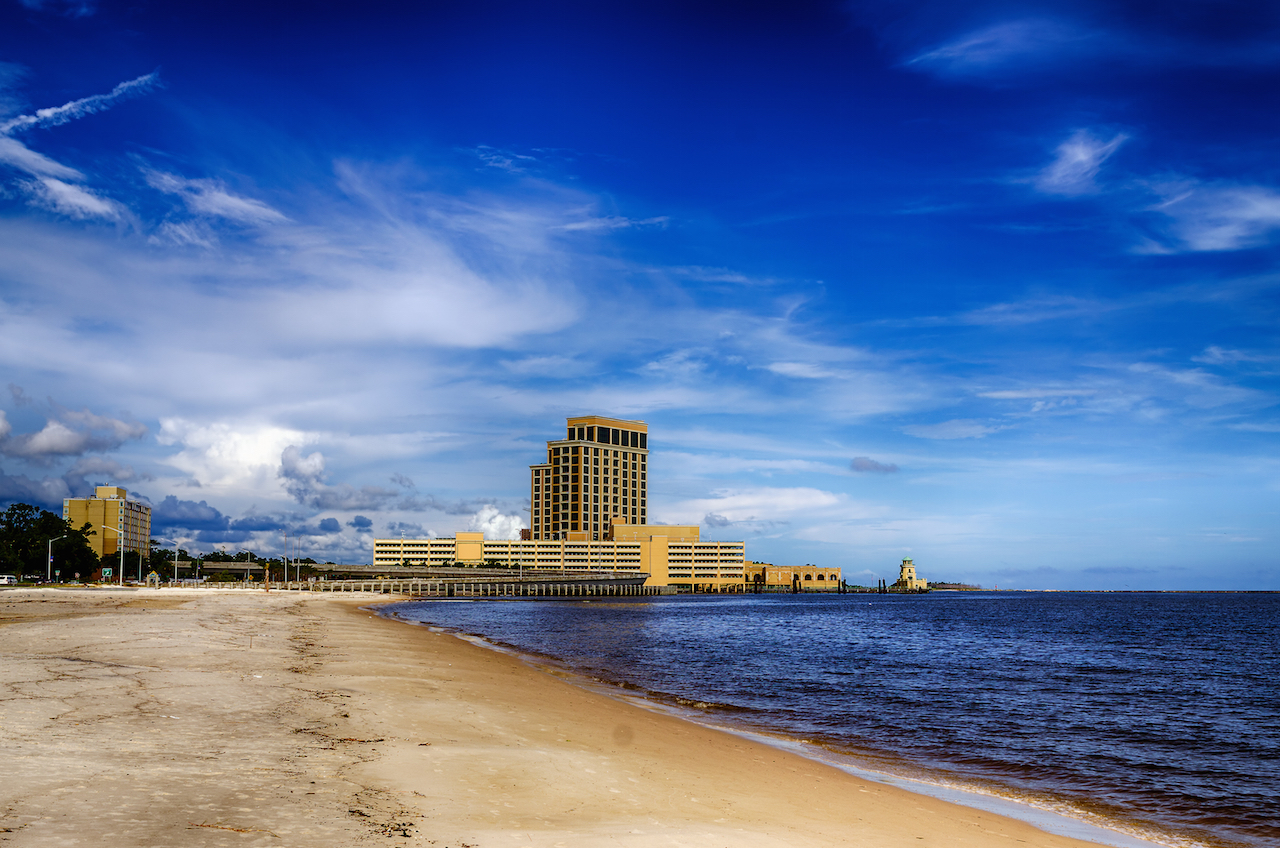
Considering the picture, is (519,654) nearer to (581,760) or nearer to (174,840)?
(581,760)

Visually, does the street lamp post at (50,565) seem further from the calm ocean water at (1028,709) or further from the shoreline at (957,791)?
the shoreline at (957,791)

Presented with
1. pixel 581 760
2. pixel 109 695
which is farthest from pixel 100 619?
pixel 581 760

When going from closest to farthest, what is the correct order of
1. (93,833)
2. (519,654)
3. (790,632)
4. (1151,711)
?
(93,833), (1151,711), (519,654), (790,632)

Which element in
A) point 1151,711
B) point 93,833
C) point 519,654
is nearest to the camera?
point 93,833

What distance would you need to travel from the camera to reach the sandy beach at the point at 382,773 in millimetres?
8555

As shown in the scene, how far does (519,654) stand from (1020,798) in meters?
33.0

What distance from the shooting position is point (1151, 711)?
28234 mm

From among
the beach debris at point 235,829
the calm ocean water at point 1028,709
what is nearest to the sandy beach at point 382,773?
the beach debris at point 235,829

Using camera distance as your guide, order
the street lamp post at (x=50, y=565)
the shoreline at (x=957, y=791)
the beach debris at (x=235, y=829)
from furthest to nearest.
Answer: the street lamp post at (x=50, y=565) → the shoreline at (x=957, y=791) → the beach debris at (x=235, y=829)

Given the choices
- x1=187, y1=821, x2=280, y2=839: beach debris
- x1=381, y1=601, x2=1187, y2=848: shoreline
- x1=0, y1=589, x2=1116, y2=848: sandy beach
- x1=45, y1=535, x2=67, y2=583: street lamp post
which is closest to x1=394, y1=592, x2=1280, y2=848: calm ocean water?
x1=381, y1=601, x2=1187, y2=848: shoreline

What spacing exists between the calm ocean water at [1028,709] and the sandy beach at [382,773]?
3.93m

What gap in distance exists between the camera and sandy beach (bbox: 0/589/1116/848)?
28.1ft

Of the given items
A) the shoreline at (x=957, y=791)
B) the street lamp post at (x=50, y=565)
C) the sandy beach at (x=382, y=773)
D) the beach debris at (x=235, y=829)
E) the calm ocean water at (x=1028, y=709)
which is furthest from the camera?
the street lamp post at (x=50, y=565)

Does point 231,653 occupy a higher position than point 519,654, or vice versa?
point 231,653
